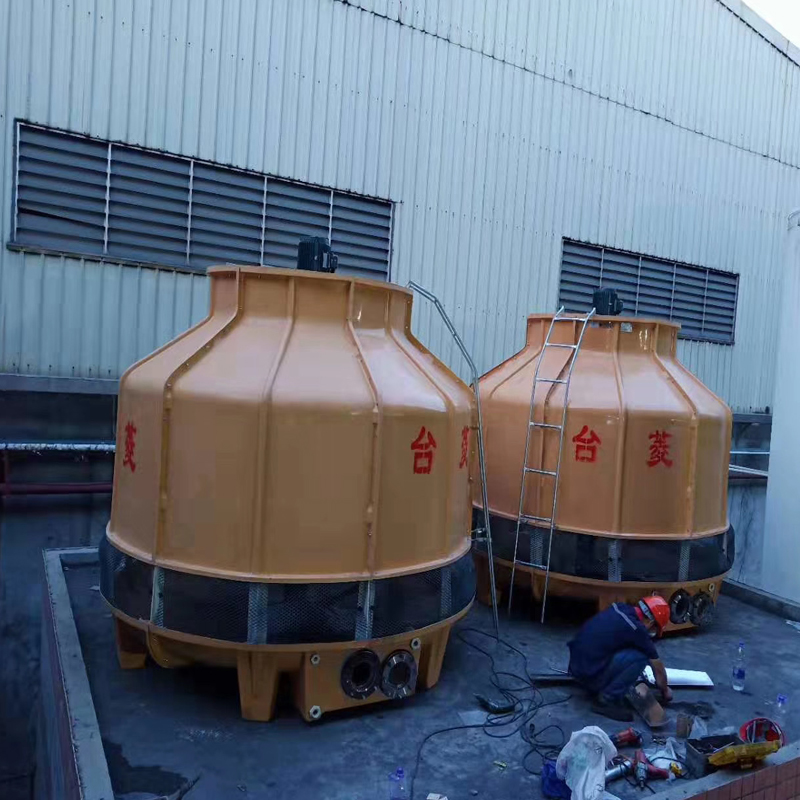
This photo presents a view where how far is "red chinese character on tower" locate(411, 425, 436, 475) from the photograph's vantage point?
483 cm

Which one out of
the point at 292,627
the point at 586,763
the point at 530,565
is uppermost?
the point at 292,627

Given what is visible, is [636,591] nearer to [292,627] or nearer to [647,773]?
[647,773]

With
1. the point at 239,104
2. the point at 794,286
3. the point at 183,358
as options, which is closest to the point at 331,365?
the point at 183,358

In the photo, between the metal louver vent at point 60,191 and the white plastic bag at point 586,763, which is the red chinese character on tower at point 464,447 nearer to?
the white plastic bag at point 586,763

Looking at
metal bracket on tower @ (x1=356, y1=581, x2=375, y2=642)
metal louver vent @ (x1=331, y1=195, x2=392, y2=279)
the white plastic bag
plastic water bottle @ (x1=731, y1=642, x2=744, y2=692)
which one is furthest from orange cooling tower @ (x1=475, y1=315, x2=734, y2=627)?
metal louver vent @ (x1=331, y1=195, x2=392, y2=279)

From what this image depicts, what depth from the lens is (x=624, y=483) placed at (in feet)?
21.4

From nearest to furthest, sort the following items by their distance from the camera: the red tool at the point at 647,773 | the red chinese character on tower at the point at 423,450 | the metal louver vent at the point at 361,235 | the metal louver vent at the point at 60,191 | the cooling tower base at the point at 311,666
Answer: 1. the red tool at the point at 647,773
2. the cooling tower base at the point at 311,666
3. the red chinese character on tower at the point at 423,450
4. the metal louver vent at the point at 60,191
5. the metal louver vent at the point at 361,235

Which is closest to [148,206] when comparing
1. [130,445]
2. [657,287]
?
[130,445]

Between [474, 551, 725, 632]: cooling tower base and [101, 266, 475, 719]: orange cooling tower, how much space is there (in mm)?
1893

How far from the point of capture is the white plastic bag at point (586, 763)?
13.1 ft

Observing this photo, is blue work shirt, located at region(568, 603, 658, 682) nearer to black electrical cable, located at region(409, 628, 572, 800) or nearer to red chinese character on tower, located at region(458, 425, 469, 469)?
black electrical cable, located at region(409, 628, 572, 800)

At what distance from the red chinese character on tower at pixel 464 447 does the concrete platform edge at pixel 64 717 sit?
9.37 ft

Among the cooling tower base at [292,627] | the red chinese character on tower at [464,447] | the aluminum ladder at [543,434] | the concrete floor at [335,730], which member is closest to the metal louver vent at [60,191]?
the concrete floor at [335,730]

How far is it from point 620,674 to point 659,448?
2186 mm
